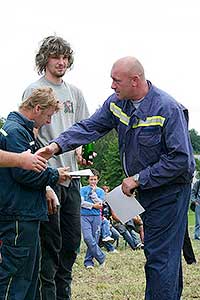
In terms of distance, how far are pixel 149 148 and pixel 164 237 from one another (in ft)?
2.17

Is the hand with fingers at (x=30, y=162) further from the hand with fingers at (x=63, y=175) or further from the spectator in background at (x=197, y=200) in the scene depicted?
the spectator in background at (x=197, y=200)

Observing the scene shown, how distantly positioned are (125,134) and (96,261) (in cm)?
610

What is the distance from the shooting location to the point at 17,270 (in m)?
4.20

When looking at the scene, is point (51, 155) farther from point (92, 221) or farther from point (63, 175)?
point (92, 221)

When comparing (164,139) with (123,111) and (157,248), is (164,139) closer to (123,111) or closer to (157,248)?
(123,111)

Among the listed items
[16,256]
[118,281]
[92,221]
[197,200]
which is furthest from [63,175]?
[197,200]

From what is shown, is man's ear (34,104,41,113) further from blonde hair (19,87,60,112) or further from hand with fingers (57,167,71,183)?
hand with fingers (57,167,71,183)

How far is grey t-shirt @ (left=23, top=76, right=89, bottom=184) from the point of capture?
484cm

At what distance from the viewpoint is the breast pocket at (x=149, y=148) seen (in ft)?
14.0

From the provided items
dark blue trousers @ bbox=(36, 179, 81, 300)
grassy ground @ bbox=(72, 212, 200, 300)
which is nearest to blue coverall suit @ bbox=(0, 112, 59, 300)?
dark blue trousers @ bbox=(36, 179, 81, 300)

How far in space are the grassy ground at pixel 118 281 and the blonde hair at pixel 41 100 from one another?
263 cm

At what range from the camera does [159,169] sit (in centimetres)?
425

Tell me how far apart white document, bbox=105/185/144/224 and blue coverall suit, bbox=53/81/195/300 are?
0.25 ft

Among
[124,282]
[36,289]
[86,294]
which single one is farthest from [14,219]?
[124,282]
